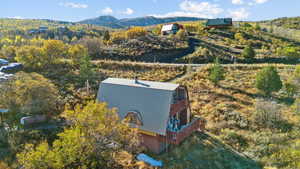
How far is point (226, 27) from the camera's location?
91.7 m

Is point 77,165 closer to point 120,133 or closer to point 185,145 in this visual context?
point 120,133

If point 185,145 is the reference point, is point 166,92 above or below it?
above

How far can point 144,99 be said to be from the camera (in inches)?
672

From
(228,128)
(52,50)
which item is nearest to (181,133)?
(228,128)

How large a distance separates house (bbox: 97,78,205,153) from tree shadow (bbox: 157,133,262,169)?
82 centimetres

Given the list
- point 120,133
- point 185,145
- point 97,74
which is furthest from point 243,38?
point 120,133

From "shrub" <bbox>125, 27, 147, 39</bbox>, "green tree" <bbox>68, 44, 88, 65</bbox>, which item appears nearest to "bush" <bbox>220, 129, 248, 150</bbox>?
"green tree" <bbox>68, 44, 88, 65</bbox>

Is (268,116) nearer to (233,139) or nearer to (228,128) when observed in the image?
(228,128)

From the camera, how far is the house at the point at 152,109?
53.0ft

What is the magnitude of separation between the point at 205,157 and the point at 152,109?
233 inches

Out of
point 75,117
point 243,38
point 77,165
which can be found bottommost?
point 77,165

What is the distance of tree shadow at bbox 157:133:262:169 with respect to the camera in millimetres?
15594

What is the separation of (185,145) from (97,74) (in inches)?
1046

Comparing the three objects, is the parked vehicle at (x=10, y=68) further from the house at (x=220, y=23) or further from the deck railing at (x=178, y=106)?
the house at (x=220, y=23)
